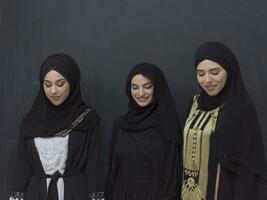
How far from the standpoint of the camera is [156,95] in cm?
271

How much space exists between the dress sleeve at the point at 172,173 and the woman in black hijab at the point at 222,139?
11 centimetres

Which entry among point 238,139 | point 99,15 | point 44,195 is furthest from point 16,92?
point 238,139

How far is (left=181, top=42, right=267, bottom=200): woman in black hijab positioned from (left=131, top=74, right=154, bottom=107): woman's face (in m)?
0.30

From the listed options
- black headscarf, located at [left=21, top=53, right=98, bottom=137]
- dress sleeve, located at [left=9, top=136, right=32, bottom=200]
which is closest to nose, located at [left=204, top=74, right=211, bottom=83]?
black headscarf, located at [left=21, top=53, right=98, bottom=137]

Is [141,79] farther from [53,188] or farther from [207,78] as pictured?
[53,188]

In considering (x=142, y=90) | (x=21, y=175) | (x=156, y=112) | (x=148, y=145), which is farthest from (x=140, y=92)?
(x=21, y=175)

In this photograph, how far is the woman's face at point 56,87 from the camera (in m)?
2.59

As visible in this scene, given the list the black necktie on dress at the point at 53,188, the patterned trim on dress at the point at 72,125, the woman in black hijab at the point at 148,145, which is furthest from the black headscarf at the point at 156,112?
the black necktie on dress at the point at 53,188

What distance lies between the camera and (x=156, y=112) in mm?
2709

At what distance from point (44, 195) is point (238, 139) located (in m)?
1.04

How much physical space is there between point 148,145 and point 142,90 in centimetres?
30

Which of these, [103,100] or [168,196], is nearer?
[168,196]

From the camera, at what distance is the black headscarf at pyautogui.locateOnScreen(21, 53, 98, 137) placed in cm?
262

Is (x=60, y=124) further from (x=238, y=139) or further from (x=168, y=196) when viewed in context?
(x=238, y=139)
